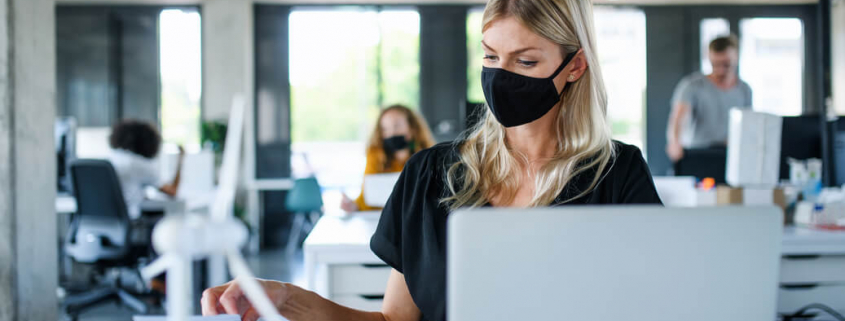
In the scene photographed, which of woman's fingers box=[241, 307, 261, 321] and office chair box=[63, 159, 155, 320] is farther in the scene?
office chair box=[63, 159, 155, 320]

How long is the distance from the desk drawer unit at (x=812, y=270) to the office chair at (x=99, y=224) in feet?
11.2

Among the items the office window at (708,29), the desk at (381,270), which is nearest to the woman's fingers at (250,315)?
the desk at (381,270)

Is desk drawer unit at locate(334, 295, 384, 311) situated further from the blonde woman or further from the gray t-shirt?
the gray t-shirt

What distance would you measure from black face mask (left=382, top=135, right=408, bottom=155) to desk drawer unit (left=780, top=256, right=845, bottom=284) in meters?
2.14

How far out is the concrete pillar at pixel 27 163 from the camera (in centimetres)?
279

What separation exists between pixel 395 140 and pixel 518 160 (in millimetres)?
2423

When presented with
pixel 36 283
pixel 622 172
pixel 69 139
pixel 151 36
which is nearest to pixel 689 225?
pixel 622 172

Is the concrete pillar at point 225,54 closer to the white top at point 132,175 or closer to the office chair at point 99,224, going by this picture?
the white top at point 132,175

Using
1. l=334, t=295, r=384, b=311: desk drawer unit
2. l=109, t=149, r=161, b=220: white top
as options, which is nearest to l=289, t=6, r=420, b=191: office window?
l=109, t=149, r=161, b=220: white top

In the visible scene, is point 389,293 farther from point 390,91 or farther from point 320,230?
point 390,91

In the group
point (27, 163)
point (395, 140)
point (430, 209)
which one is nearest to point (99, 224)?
Result: point (27, 163)

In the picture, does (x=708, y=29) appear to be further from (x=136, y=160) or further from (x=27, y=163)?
(x=27, y=163)

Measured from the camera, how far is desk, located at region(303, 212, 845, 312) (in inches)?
81.2

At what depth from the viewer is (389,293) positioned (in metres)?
1.31
